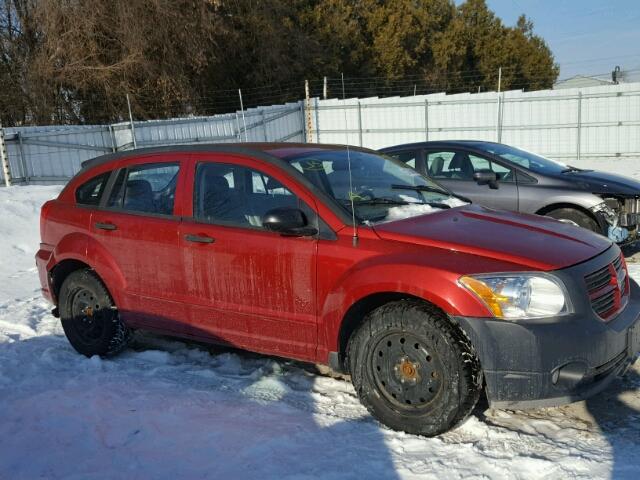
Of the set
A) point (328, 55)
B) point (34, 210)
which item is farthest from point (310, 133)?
point (34, 210)

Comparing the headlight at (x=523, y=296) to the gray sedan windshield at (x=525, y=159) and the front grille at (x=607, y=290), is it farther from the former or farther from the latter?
the gray sedan windshield at (x=525, y=159)

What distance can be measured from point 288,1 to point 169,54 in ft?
38.3

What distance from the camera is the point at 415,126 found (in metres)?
23.2

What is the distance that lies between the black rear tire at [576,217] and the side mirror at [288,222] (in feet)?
14.3

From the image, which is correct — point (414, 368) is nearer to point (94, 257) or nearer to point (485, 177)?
point (94, 257)

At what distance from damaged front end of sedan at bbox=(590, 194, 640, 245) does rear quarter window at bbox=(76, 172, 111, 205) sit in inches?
210

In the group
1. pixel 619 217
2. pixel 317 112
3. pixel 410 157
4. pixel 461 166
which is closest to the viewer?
pixel 619 217

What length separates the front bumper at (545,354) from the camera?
3172 mm

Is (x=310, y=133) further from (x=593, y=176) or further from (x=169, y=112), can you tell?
(x=593, y=176)

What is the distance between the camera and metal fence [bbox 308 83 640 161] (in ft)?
67.6

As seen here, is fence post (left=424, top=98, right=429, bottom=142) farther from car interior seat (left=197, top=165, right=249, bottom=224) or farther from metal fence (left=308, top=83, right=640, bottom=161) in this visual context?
car interior seat (left=197, top=165, right=249, bottom=224)

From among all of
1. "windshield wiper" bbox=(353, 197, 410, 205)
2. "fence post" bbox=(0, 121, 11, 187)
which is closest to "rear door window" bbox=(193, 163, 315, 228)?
"windshield wiper" bbox=(353, 197, 410, 205)

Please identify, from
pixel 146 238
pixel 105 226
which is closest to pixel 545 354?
pixel 146 238

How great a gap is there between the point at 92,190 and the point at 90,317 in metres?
1.04
